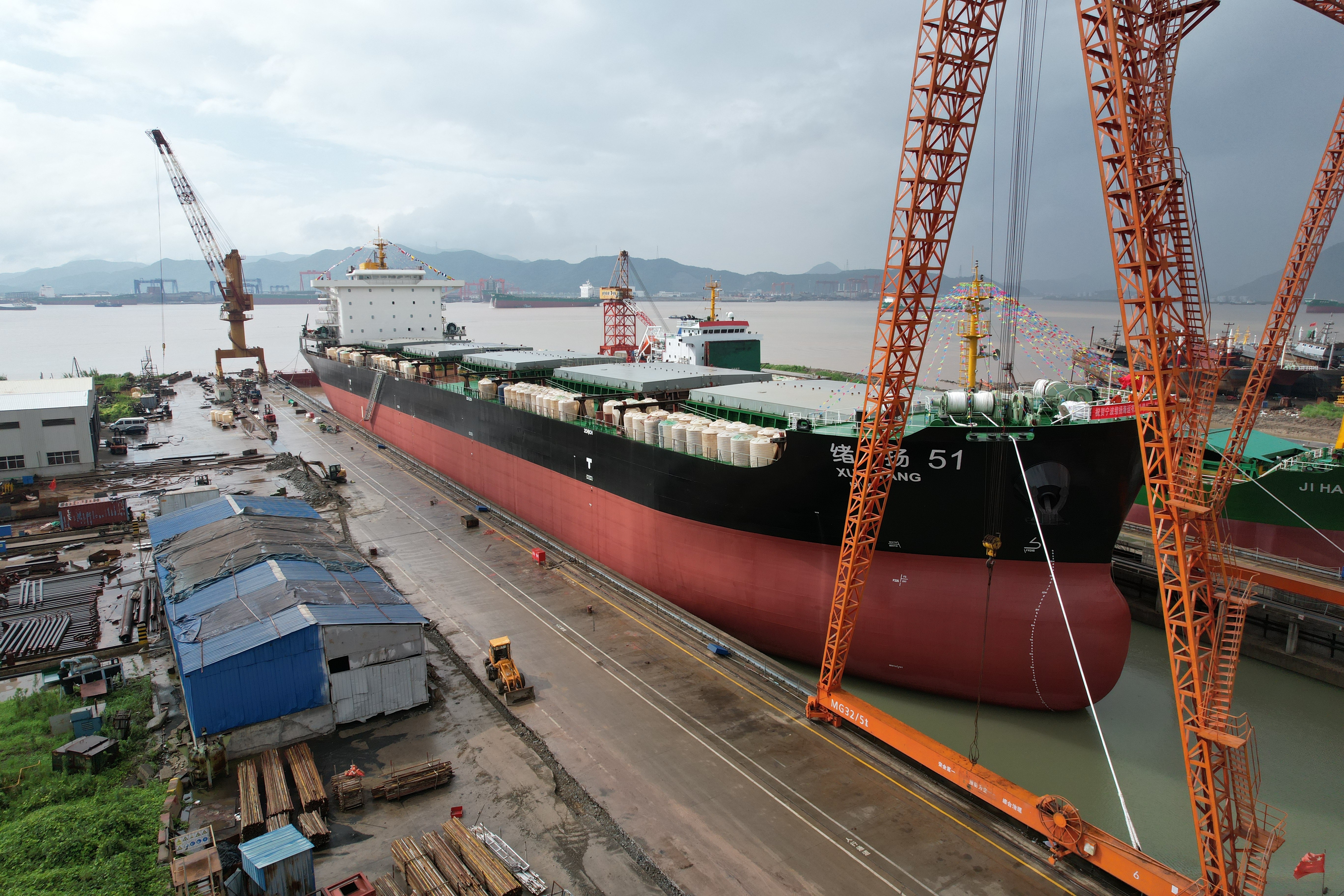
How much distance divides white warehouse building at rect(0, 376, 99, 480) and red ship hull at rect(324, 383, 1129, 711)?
23589mm

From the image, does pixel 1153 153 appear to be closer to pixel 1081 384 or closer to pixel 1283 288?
pixel 1081 384

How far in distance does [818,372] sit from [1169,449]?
157 feet

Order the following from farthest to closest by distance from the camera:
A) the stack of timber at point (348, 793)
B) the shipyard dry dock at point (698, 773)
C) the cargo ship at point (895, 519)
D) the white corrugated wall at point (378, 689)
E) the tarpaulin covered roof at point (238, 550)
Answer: the tarpaulin covered roof at point (238, 550) → the cargo ship at point (895, 519) → the white corrugated wall at point (378, 689) → the stack of timber at point (348, 793) → the shipyard dry dock at point (698, 773)

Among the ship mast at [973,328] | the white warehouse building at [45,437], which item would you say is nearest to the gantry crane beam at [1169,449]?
the ship mast at [973,328]

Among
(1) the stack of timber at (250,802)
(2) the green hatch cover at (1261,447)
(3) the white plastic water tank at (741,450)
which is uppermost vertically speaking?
(3) the white plastic water tank at (741,450)

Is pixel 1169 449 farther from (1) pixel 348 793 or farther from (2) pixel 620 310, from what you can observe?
(2) pixel 620 310

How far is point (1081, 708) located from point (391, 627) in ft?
37.8

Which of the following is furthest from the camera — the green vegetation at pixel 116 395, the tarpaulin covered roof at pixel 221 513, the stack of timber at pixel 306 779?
the green vegetation at pixel 116 395

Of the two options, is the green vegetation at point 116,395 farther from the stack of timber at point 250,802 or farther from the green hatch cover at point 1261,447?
the green hatch cover at point 1261,447

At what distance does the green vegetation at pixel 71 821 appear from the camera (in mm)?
6914

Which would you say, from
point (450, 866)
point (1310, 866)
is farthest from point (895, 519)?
point (450, 866)

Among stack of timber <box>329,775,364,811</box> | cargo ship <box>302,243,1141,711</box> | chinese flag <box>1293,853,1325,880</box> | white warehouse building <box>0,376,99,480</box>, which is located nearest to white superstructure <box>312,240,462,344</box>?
→ white warehouse building <box>0,376,99,480</box>

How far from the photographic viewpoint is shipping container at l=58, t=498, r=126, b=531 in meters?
20.1

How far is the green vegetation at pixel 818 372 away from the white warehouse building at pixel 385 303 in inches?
871
